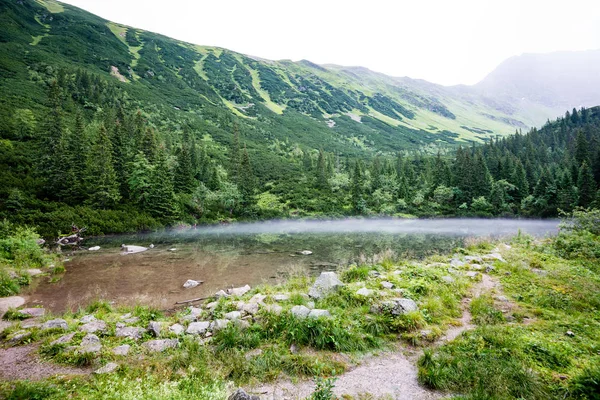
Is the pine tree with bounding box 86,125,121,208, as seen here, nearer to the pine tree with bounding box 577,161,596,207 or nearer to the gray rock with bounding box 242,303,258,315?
the gray rock with bounding box 242,303,258,315

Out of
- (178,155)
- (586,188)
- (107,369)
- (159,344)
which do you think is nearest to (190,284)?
(159,344)

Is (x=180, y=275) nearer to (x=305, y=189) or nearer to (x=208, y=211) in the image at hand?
(x=208, y=211)

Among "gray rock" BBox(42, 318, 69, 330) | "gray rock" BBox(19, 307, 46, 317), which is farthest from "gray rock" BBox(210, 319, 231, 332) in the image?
"gray rock" BBox(19, 307, 46, 317)

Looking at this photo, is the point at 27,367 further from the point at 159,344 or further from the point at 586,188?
the point at 586,188

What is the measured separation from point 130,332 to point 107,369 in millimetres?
2103

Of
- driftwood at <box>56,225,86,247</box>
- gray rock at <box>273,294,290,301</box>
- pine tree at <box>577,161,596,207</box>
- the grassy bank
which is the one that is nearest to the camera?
the grassy bank

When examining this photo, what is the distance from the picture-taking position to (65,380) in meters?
5.07

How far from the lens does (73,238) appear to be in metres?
28.1

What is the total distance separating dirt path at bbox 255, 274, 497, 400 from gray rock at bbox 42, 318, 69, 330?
6.43 m

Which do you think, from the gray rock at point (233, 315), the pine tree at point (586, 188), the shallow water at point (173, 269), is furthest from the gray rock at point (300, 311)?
the pine tree at point (586, 188)

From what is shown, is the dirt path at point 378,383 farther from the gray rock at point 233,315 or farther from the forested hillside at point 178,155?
the forested hillside at point 178,155

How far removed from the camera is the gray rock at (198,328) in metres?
7.53

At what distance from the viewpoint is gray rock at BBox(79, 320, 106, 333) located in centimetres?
755

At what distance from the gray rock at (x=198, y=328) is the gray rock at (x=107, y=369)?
195 centimetres
